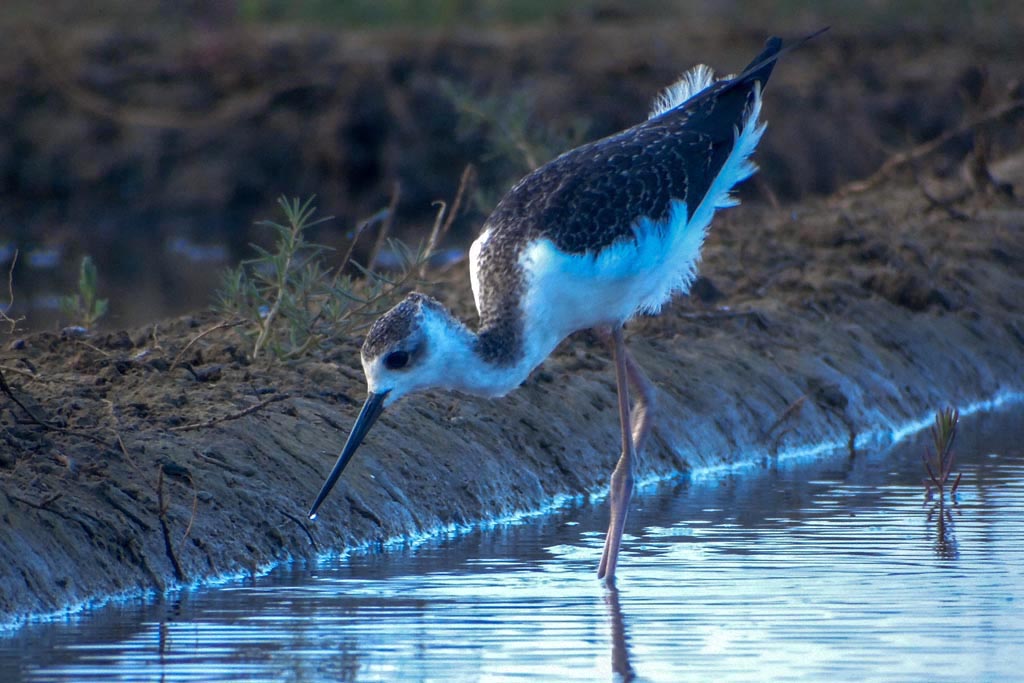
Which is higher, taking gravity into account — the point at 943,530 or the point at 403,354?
the point at 403,354

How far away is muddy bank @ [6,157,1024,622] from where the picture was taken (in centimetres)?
719

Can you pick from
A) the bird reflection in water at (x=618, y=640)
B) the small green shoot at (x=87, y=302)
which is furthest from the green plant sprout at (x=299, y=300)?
the bird reflection in water at (x=618, y=640)

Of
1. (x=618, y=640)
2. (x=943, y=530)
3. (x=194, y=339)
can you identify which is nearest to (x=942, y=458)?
(x=943, y=530)

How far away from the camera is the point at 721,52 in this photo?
82.8 ft

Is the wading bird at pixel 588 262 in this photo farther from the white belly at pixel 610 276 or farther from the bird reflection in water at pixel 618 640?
the bird reflection in water at pixel 618 640

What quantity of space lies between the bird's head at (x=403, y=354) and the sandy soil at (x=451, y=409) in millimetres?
765

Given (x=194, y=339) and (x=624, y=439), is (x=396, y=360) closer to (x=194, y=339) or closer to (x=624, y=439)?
(x=624, y=439)

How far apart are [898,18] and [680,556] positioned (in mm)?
22060

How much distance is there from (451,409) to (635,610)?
253cm

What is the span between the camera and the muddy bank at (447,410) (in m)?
7.19

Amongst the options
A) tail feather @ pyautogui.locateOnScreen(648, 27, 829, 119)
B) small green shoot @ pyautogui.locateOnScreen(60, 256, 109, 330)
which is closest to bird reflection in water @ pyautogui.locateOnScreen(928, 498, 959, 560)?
tail feather @ pyautogui.locateOnScreen(648, 27, 829, 119)

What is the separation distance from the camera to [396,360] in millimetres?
6852

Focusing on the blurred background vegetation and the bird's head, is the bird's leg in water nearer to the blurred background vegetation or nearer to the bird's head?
the bird's head

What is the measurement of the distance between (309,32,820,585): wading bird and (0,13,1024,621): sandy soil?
0.72m
